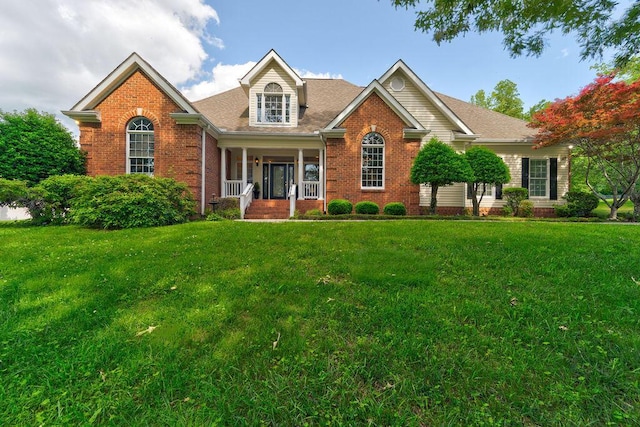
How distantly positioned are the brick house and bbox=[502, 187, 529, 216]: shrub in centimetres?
47

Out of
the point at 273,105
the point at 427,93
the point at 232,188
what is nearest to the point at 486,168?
the point at 427,93

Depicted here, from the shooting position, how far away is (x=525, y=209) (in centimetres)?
1455

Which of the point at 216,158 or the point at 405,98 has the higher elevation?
the point at 405,98

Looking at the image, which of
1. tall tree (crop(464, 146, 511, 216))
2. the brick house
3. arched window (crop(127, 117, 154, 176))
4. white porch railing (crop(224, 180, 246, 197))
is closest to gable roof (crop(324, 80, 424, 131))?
the brick house

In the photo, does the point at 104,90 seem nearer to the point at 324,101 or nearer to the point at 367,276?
the point at 324,101

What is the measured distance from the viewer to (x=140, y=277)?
4.22m

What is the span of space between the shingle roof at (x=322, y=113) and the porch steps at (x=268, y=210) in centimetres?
348

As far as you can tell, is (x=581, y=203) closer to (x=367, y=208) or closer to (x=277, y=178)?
(x=367, y=208)

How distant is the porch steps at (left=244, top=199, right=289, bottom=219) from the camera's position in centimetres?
1298

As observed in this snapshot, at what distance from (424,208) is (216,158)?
1055 cm

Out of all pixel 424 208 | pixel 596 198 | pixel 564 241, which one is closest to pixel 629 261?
pixel 564 241

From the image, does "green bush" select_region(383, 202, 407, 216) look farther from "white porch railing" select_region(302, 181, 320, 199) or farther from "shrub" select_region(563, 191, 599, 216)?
"shrub" select_region(563, 191, 599, 216)

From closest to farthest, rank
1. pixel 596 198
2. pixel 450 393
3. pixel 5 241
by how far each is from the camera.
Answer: pixel 450 393
pixel 5 241
pixel 596 198

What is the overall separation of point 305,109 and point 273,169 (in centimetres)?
382
